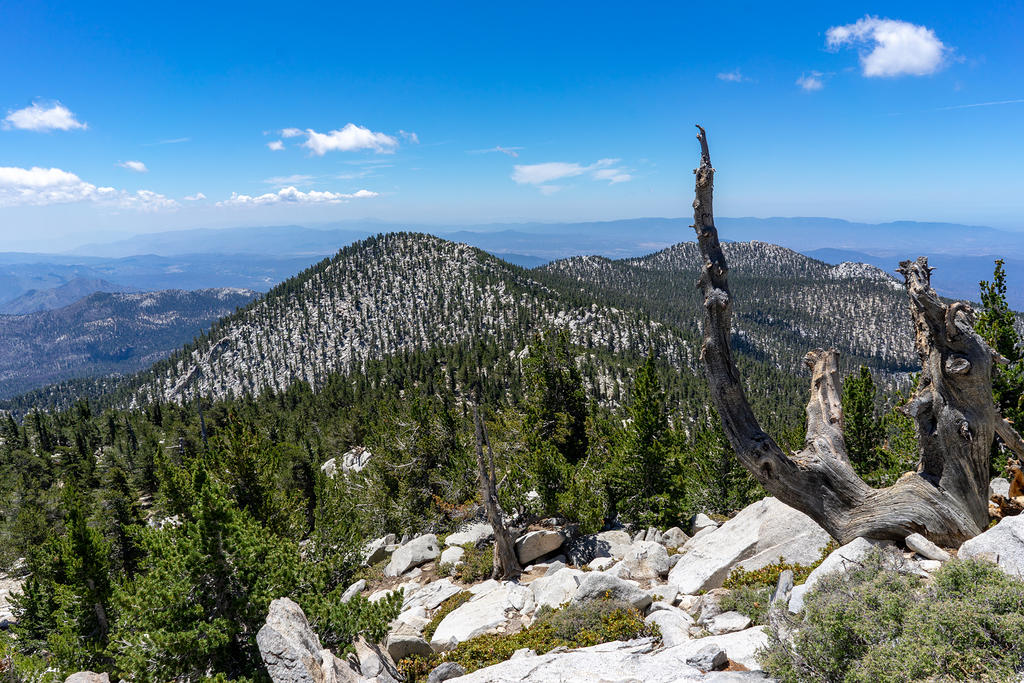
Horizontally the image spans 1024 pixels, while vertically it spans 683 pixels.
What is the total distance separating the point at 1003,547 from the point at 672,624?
545cm

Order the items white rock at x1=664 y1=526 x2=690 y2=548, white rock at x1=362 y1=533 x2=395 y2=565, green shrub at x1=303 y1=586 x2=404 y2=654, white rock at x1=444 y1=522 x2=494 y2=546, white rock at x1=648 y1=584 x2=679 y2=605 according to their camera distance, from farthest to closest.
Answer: white rock at x1=362 y1=533 x2=395 y2=565, white rock at x1=444 y1=522 x2=494 y2=546, white rock at x1=664 y1=526 x2=690 y2=548, white rock at x1=648 y1=584 x2=679 y2=605, green shrub at x1=303 y1=586 x2=404 y2=654

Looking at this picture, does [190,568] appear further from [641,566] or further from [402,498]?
[402,498]

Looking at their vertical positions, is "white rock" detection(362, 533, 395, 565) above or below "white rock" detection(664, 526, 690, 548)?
below

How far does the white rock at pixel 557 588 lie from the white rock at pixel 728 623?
3.97 m

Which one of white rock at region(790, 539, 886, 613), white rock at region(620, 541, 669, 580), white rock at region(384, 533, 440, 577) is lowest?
white rock at region(384, 533, 440, 577)

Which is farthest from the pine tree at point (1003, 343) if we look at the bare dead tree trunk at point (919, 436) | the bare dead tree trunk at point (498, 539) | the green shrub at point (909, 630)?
the bare dead tree trunk at point (498, 539)

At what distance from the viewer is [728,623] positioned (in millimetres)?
9258

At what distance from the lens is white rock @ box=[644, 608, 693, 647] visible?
897cm

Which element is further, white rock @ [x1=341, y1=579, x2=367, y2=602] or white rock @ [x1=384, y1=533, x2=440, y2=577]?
white rock @ [x1=384, y1=533, x2=440, y2=577]

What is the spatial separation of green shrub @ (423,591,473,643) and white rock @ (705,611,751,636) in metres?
8.65

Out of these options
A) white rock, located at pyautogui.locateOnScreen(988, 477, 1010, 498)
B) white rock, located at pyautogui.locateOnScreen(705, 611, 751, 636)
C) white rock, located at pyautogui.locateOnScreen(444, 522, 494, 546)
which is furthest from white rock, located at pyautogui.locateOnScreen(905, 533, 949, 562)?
white rock, located at pyautogui.locateOnScreen(444, 522, 494, 546)

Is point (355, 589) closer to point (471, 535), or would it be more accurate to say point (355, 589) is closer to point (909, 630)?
point (471, 535)

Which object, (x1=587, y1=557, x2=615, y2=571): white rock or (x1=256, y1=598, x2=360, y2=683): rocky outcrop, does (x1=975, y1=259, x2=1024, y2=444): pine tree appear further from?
(x1=256, y1=598, x2=360, y2=683): rocky outcrop

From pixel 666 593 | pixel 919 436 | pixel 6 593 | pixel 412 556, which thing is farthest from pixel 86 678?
pixel 6 593
